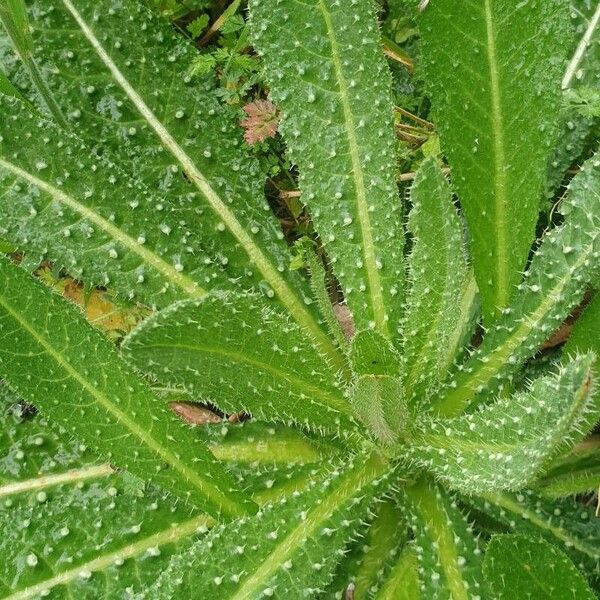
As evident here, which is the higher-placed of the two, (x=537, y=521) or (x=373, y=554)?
(x=537, y=521)

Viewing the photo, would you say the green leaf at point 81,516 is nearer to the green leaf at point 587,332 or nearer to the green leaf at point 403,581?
the green leaf at point 403,581

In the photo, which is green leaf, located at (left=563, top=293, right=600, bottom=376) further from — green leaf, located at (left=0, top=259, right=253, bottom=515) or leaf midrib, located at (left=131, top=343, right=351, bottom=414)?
green leaf, located at (left=0, top=259, right=253, bottom=515)

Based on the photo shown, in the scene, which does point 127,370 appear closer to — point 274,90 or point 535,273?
point 274,90

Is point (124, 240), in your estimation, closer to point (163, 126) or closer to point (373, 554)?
point (163, 126)

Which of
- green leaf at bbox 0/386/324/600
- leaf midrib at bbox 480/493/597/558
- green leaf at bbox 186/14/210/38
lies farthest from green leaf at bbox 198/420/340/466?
green leaf at bbox 186/14/210/38

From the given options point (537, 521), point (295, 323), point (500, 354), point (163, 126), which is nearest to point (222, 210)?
point (163, 126)

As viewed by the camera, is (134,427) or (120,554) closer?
(134,427)

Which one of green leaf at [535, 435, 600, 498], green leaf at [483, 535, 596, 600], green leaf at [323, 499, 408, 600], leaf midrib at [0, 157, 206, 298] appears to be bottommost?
green leaf at [323, 499, 408, 600]

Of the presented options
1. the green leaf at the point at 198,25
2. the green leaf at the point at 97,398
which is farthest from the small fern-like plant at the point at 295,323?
the green leaf at the point at 198,25
